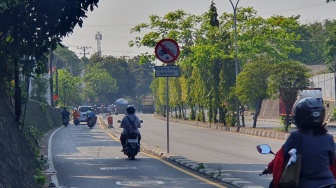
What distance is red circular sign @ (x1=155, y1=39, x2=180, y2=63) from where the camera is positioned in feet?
71.5

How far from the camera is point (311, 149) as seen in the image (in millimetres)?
6672

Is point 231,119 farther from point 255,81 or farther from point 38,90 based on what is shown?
point 38,90

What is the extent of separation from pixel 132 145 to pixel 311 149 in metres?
15.8

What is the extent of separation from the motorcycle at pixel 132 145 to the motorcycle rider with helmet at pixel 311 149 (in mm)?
15579

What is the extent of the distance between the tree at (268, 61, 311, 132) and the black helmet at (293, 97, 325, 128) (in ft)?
109

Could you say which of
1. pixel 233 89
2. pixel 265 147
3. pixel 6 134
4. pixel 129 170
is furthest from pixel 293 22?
pixel 265 147

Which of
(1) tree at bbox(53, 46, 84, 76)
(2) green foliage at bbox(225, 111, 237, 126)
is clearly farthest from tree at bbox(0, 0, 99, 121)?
(1) tree at bbox(53, 46, 84, 76)

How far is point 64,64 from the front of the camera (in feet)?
500

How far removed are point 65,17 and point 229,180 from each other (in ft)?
16.9

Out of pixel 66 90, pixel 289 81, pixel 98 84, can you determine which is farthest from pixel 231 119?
pixel 98 84

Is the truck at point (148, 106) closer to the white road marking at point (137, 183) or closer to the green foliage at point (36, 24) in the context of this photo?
the green foliage at point (36, 24)

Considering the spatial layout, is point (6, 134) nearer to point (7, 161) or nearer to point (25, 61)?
point (7, 161)

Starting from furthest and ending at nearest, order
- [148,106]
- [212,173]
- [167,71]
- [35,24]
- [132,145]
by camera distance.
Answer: [148,106] < [167,71] < [132,145] < [35,24] < [212,173]

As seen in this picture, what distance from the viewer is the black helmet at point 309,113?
6.75 metres
